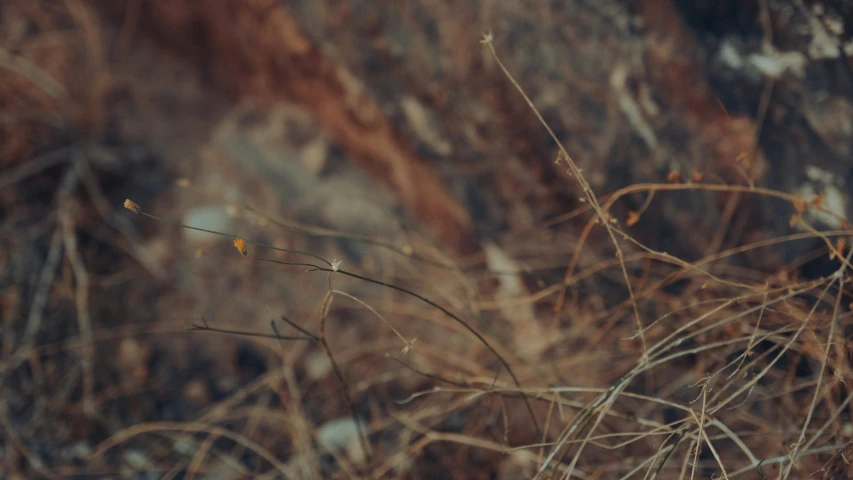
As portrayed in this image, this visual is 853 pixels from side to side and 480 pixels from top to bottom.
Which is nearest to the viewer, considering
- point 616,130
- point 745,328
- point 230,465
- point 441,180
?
point 745,328

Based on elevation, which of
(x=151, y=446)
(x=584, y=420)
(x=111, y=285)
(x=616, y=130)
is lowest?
(x=151, y=446)

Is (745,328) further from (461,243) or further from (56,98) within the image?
(56,98)

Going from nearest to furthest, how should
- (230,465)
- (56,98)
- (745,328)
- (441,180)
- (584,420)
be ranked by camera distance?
(584,420), (745,328), (230,465), (441,180), (56,98)

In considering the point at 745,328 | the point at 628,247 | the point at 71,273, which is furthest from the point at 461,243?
the point at 71,273

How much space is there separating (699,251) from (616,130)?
27 cm

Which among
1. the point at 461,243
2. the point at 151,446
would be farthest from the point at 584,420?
the point at 151,446

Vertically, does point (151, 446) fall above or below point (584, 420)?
below

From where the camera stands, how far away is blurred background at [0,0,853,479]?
3.42 feet

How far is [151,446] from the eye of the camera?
4.11 feet

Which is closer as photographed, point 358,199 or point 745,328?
point 745,328

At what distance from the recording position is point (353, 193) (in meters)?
1.49

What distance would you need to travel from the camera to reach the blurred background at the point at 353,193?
1.04 m

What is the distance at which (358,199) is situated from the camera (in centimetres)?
148

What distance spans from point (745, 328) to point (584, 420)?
0.35m
